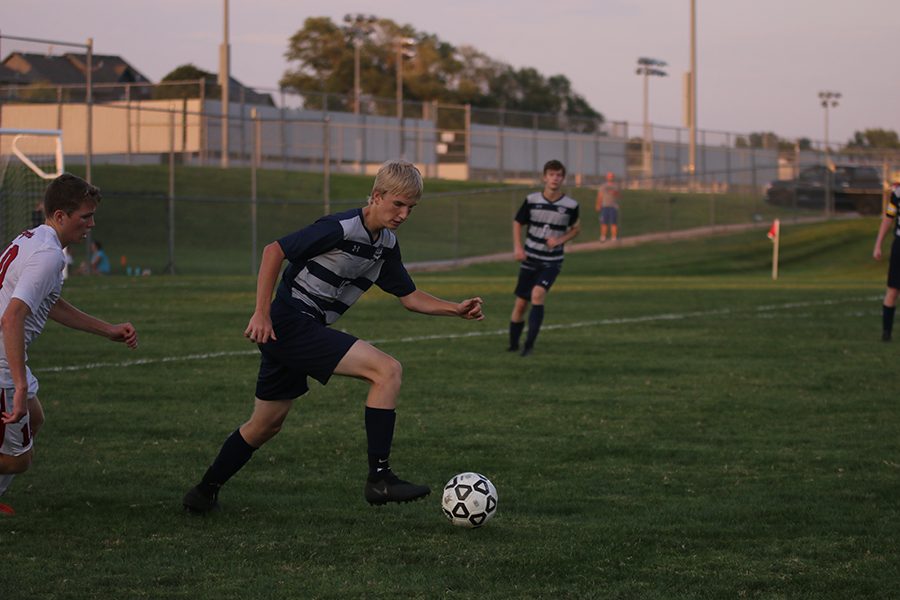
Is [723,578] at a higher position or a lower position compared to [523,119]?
lower

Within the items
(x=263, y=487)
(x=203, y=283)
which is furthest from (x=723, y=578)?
(x=203, y=283)

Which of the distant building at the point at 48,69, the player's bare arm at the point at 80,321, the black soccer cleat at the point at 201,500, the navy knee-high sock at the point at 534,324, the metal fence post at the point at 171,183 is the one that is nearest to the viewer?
the player's bare arm at the point at 80,321

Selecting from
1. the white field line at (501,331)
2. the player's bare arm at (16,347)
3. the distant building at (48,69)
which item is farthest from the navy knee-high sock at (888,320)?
the distant building at (48,69)

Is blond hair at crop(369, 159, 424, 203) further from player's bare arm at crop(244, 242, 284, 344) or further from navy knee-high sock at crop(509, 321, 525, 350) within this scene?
navy knee-high sock at crop(509, 321, 525, 350)

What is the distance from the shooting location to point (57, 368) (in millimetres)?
11258

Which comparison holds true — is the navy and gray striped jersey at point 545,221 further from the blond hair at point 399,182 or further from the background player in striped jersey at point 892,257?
the blond hair at point 399,182

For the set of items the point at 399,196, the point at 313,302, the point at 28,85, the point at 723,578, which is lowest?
the point at 723,578

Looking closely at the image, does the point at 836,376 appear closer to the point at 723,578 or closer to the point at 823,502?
the point at 823,502

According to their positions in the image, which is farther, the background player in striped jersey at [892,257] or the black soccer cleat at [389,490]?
the background player in striped jersey at [892,257]

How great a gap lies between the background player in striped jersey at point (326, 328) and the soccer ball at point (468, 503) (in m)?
0.23

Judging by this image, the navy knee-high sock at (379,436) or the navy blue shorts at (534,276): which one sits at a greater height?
the navy blue shorts at (534,276)

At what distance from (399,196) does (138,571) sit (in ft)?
6.66

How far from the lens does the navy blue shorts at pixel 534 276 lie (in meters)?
13.1

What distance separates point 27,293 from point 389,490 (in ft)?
6.00
